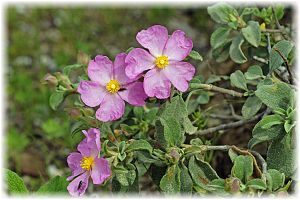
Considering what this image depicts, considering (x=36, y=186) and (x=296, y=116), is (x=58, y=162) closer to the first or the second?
(x=36, y=186)

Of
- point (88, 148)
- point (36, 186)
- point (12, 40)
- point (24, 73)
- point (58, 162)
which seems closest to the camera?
point (88, 148)

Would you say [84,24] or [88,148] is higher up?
[84,24]

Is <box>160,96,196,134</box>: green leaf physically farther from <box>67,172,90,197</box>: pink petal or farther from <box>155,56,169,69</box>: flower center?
<box>67,172,90,197</box>: pink petal

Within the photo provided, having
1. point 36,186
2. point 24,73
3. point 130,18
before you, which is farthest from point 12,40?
point 36,186

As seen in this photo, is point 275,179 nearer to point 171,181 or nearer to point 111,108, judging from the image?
point 171,181

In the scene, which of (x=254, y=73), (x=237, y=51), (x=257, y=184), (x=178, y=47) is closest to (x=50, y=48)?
(x=237, y=51)

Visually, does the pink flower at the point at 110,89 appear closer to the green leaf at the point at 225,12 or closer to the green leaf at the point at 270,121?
the green leaf at the point at 270,121
